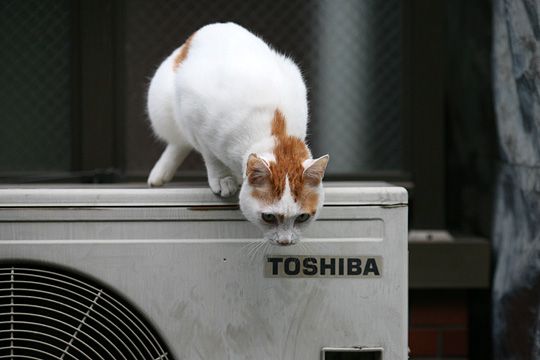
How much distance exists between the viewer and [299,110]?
1364mm

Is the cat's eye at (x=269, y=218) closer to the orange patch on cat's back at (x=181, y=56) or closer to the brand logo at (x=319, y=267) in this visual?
the brand logo at (x=319, y=267)

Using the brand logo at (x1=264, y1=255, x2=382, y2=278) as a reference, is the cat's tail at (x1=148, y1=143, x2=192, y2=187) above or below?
above

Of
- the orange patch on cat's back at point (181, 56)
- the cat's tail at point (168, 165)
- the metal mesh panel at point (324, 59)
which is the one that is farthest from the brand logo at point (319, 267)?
the metal mesh panel at point (324, 59)

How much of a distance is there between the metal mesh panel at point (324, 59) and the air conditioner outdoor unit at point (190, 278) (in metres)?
1.21

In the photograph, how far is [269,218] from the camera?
3.80 ft

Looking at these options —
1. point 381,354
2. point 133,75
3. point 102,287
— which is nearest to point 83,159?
point 133,75

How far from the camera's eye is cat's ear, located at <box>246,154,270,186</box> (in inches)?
45.1

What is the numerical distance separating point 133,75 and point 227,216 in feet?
4.35

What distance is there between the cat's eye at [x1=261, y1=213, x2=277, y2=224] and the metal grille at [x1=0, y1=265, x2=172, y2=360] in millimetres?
245

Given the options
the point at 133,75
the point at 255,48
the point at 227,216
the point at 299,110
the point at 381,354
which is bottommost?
the point at 381,354

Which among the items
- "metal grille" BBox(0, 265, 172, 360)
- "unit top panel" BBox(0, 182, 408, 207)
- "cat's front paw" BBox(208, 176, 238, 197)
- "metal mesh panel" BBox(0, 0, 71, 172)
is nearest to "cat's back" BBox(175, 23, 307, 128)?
"cat's front paw" BBox(208, 176, 238, 197)

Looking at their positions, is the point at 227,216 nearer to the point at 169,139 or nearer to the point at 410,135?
the point at 169,139

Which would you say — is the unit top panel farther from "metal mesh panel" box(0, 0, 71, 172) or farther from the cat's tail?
"metal mesh panel" box(0, 0, 71, 172)

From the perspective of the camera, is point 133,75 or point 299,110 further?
point 133,75
